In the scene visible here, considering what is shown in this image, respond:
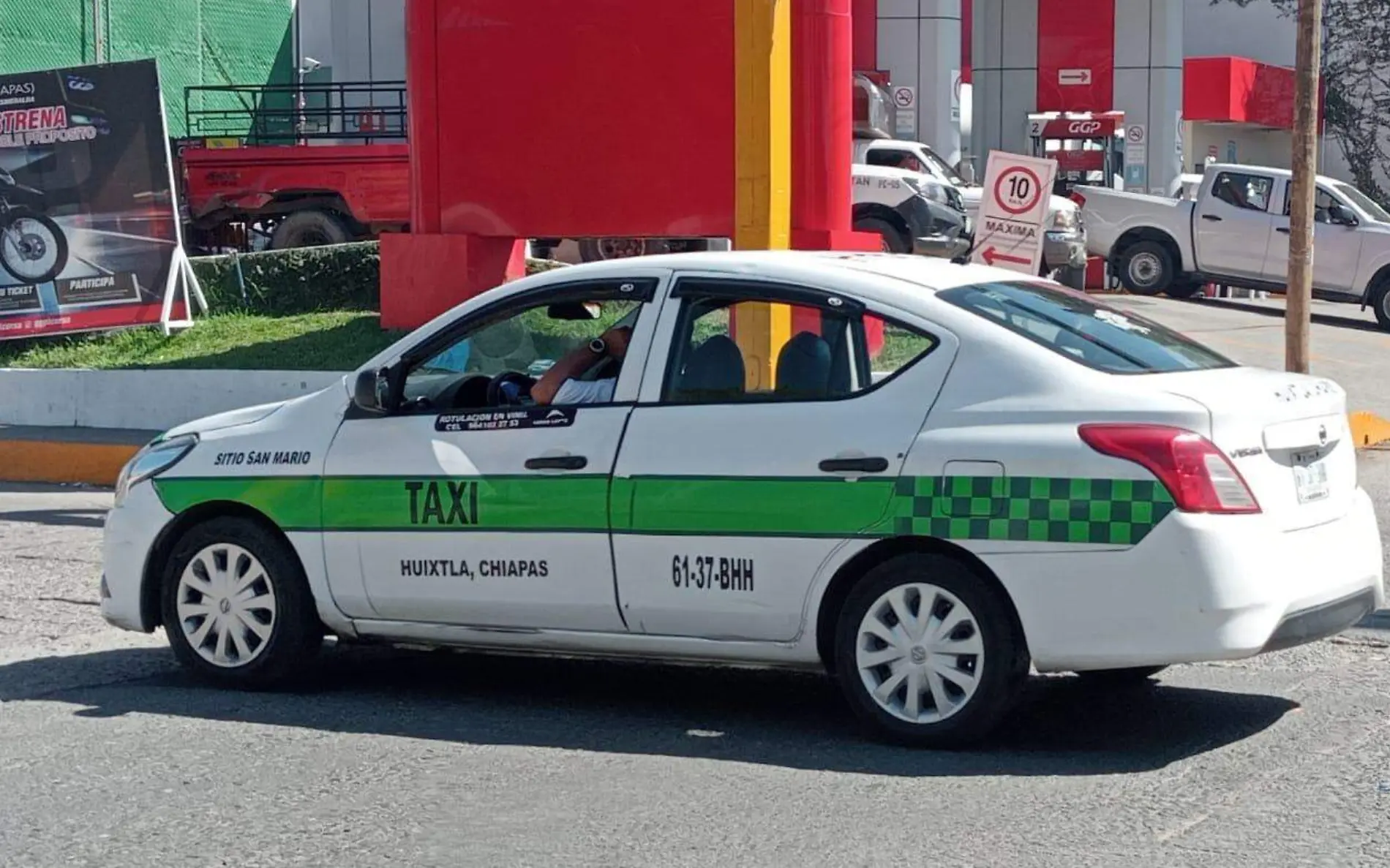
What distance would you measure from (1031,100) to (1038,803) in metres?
35.6

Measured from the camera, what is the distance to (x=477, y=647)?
7039mm

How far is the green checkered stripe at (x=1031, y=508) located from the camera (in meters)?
5.80

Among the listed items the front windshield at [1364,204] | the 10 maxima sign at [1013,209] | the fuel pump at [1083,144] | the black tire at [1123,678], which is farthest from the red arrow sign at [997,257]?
the fuel pump at [1083,144]

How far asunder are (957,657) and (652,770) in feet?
3.45

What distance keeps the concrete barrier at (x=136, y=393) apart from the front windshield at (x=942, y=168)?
498 inches

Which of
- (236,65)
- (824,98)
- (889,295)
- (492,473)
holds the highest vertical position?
(236,65)

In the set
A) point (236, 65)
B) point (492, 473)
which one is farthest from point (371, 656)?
point (236, 65)

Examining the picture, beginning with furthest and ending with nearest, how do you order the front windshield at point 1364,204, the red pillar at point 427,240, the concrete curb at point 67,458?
the front windshield at point 1364,204 → the red pillar at point 427,240 → the concrete curb at point 67,458

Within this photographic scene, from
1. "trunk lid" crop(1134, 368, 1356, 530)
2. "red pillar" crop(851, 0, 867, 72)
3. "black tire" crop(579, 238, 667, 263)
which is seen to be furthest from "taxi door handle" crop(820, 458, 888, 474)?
"red pillar" crop(851, 0, 867, 72)

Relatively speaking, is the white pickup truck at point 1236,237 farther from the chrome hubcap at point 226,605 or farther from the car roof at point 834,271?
the chrome hubcap at point 226,605

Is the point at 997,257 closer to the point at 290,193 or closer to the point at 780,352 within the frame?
the point at 780,352

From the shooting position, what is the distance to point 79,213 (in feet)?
58.2

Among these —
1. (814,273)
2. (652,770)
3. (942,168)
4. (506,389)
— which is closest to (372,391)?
(506,389)

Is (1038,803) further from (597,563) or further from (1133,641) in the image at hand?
(597,563)
